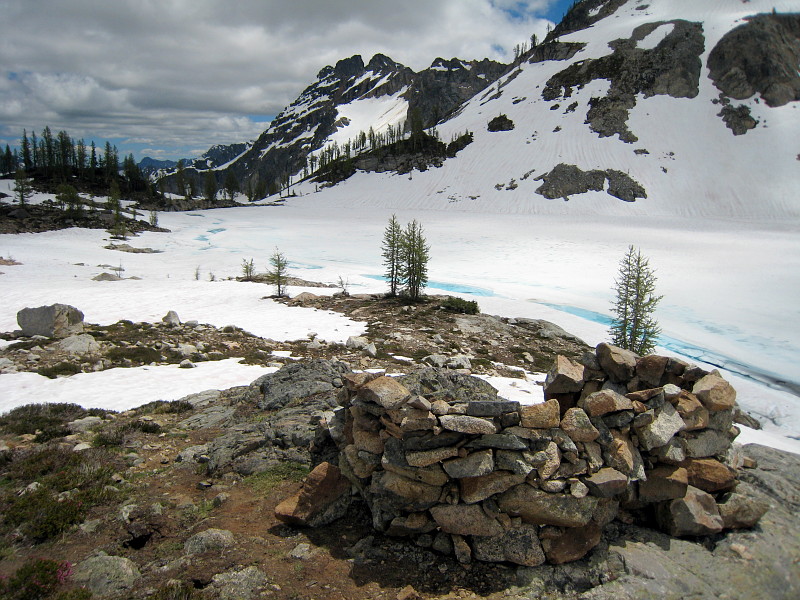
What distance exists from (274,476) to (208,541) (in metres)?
2.12

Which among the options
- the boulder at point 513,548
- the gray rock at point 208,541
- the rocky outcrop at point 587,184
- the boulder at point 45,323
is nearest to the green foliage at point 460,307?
the boulder at point 45,323

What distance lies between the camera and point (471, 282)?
45.7 m

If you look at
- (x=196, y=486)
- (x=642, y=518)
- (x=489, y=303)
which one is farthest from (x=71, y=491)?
Answer: (x=489, y=303)

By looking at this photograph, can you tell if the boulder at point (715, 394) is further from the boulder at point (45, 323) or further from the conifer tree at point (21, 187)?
the conifer tree at point (21, 187)

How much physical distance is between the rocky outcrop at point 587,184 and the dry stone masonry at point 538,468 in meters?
103

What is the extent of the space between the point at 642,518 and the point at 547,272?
43187 mm

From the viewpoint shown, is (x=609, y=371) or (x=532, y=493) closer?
(x=532, y=493)

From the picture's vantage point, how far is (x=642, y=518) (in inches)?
278

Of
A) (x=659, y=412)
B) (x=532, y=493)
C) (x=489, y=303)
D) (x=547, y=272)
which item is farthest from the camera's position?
(x=547, y=272)

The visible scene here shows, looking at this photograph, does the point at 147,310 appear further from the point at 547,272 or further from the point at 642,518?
the point at 547,272

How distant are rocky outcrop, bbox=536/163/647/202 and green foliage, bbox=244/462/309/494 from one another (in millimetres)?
105032

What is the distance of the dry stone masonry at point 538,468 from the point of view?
6086 millimetres

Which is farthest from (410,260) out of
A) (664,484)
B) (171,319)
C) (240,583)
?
(240,583)

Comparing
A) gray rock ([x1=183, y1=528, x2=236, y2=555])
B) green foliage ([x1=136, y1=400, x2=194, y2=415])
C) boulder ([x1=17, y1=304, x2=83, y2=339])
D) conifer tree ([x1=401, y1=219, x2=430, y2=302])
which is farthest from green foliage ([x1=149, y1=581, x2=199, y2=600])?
conifer tree ([x1=401, y1=219, x2=430, y2=302])
